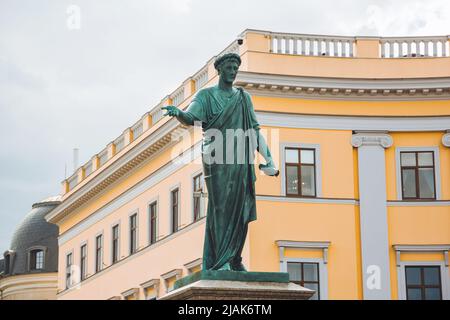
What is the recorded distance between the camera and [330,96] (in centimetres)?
3472

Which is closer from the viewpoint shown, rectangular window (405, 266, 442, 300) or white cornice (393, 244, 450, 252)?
rectangular window (405, 266, 442, 300)

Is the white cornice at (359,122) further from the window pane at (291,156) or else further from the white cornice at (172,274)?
the white cornice at (172,274)

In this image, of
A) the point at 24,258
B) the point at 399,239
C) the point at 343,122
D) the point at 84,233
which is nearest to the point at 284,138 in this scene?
the point at 343,122

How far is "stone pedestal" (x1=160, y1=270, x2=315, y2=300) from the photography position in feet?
34.0

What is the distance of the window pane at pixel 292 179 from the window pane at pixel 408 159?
324 centimetres

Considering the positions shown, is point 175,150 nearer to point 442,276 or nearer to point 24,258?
point 442,276

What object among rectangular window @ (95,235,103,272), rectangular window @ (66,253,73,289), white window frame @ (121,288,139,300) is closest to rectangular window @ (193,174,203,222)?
white window frame @ (121,288,139,300)

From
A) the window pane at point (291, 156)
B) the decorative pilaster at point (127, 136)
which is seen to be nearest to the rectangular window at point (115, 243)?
the decorative pilaster at point (127, 136)

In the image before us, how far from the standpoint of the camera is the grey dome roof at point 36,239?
A: 68375 millimetres

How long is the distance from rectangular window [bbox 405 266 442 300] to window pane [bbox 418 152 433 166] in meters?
3.09

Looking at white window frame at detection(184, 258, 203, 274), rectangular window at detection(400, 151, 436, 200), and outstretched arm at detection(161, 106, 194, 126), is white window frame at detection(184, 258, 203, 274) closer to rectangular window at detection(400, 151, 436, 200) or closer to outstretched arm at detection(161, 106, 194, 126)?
rectangular window at detection(400, 151, 436, 200)

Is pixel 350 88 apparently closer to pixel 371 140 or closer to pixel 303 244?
pixel 371 140

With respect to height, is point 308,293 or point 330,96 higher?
point 330,96
